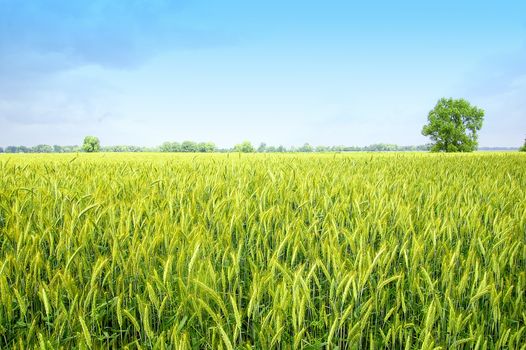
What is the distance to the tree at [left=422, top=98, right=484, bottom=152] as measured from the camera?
6097 cm

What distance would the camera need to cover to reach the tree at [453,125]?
200 ft

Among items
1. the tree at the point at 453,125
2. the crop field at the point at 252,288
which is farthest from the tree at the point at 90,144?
the crop field at the point at 252,288

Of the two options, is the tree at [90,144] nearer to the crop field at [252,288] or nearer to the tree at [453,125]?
the tree at [453,125]

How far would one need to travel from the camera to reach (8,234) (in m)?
1.96

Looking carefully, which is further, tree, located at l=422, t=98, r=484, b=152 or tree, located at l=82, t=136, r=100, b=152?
tree, located at l=82, t=136, r=100, b=152

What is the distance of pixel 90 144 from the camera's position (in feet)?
282

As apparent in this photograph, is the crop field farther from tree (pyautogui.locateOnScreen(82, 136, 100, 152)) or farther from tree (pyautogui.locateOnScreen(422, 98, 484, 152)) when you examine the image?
tree (pyautogui.locateOnScreen(82, 136, 100, 152))

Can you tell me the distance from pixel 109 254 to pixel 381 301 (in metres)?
1.42

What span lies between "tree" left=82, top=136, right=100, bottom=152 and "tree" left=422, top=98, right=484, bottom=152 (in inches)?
2773

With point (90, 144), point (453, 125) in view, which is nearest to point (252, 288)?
point (453, 125)

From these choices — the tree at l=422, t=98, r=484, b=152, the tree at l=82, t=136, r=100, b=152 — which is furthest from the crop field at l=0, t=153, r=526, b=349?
the tree at l=82, t=136, r=100, b=152

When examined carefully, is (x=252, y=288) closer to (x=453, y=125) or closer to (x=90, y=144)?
(x=453, y=125)

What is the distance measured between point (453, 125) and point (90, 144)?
7538 centimetres

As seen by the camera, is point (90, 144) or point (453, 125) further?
point (90, 144)
